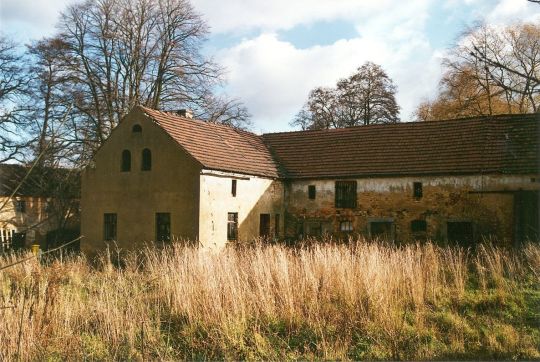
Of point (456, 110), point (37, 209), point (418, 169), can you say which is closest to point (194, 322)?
point (418, 169)

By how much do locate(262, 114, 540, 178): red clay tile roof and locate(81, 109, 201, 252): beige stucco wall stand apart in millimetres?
6872

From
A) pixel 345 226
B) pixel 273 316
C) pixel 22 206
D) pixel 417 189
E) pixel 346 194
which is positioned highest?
pixel 417 189

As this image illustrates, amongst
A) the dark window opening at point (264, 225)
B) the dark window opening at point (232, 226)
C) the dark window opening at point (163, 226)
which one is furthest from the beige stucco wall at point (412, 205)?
the dark window opening at point (163, 226)

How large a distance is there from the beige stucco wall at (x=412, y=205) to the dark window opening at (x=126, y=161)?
27.2 ft

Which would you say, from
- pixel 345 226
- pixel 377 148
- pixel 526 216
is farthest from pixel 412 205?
pixel 526 216

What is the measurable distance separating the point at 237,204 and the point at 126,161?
564 cm

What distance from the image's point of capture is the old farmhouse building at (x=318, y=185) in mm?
22000

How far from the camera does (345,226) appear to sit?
25.1 metres

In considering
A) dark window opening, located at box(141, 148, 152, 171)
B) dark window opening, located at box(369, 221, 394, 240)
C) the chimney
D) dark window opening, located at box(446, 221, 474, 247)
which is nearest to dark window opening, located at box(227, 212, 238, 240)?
dark window opening, located at box(141, 148, 152, 171)

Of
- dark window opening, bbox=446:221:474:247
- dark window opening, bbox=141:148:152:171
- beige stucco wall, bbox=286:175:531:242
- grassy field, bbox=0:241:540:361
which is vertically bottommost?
grassy field, bbox=0:241:540:361

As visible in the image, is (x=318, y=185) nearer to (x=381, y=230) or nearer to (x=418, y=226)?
(x=381, y=230)

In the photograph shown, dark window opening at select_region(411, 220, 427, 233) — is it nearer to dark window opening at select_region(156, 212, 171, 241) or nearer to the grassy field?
dark window opening at select_region(156, 212, 171, 241)

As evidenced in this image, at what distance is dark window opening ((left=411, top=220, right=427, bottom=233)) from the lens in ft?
76.5

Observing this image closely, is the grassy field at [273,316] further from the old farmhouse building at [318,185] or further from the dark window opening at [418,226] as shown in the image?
the dark window opening at [418,226]
